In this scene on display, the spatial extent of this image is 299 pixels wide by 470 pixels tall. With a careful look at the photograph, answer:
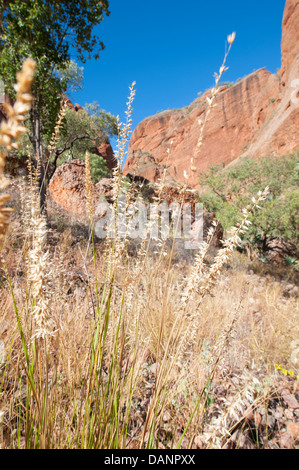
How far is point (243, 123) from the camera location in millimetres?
38094

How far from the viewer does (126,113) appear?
1163 millimetres

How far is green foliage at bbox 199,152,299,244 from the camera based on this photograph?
325 inches

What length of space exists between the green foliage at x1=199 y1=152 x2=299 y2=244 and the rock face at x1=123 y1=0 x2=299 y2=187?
38.3 ft

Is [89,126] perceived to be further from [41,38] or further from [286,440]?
[286,440]

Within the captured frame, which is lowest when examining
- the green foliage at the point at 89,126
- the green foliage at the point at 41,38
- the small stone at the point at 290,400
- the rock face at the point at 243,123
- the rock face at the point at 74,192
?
the small stone at the point at 290,400

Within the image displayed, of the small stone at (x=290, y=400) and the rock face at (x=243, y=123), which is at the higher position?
the rock face at (x=243, y=123)

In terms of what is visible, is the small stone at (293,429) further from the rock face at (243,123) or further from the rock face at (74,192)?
the rock face at (243,123)

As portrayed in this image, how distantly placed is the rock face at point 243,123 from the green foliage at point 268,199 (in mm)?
11674

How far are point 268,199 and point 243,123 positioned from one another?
34745 mm

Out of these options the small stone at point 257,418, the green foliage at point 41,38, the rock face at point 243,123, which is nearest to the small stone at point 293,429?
the small stone at point 257,418

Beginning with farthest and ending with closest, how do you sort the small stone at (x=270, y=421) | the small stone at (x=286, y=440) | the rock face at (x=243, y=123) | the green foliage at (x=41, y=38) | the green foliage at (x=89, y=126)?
the rock face at (x=243, y=123)
the green foliage at (x=89, y=126)
the green foliage at (x=41, y=38)
the small stone at (x=270, y=421)
the small stone at (x=286, y=440)

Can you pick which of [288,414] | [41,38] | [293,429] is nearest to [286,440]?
[293,429]

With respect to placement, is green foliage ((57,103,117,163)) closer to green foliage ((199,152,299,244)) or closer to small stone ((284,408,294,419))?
green foliage ((199,152,299,244))

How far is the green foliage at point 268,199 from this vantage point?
8.27 metres
